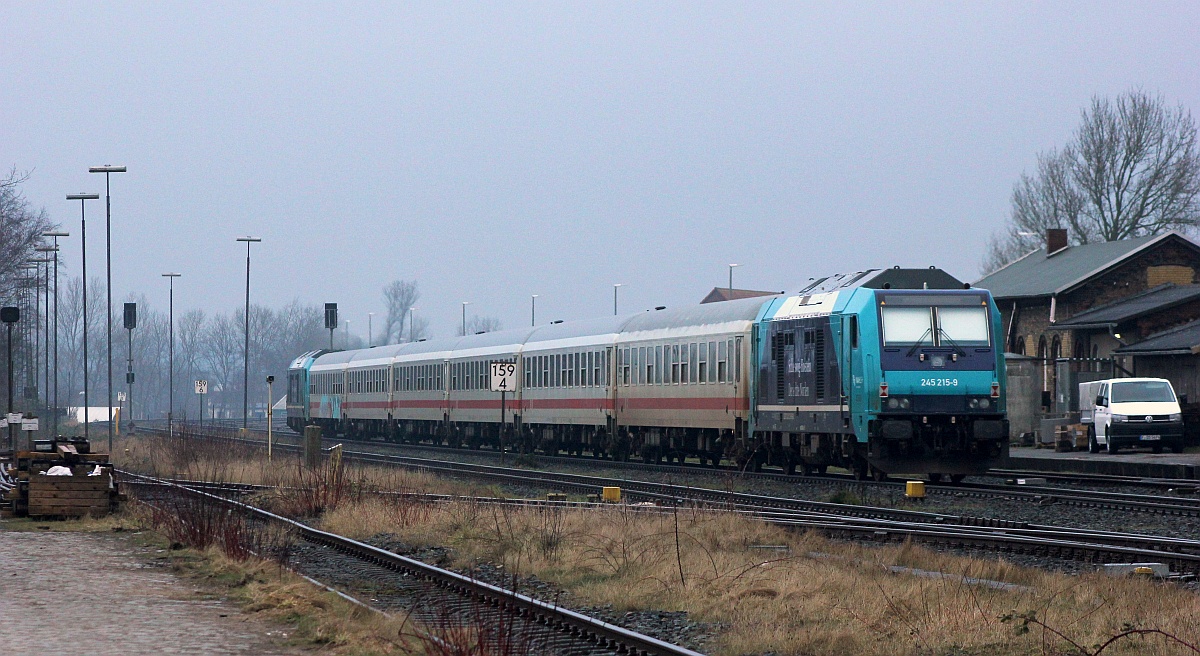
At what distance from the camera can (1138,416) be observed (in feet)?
118

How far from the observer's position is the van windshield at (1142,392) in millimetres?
36469

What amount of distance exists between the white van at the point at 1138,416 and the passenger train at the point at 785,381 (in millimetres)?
8634

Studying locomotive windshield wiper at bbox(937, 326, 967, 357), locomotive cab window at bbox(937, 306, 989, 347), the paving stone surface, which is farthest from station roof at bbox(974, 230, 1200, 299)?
the paving stone surface

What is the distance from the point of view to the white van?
3575cm

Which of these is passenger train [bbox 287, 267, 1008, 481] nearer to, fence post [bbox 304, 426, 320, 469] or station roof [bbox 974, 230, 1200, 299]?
fence post [bbox 304, 426, 320, 469]

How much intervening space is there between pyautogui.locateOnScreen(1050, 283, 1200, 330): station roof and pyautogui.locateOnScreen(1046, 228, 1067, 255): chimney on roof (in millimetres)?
8683

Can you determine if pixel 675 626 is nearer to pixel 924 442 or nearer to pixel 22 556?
pixel 22 556

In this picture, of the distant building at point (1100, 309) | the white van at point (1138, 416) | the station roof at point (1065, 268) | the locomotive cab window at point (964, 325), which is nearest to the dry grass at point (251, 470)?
the locomotive cab window at point (964, 325)

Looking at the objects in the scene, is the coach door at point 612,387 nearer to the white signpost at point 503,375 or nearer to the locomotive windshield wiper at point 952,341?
the white signpost at point 503,375

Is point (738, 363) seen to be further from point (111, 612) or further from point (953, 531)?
point (111, 612)

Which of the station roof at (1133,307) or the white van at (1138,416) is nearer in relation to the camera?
the white van at (1138,416)

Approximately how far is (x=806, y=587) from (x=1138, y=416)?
26596 mm

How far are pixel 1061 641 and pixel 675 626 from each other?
8.73ft

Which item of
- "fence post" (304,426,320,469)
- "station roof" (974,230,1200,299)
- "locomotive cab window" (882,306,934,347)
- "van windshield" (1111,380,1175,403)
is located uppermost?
"station roof" (974,230,1200,299)
